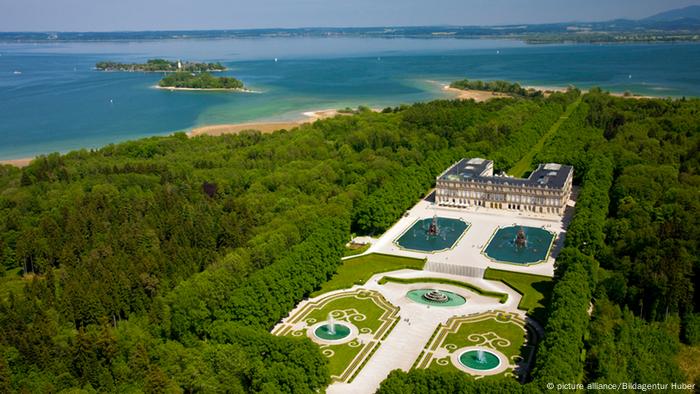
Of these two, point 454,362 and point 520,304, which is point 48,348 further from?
point 520,304

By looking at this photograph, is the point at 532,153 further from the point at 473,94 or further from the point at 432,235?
the point at 473,94

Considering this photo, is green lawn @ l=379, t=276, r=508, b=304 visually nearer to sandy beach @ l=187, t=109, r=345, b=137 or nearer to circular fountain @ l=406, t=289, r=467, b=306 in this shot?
circular fountain @ l=406, t=289, r=467, b=306

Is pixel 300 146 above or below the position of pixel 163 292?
above

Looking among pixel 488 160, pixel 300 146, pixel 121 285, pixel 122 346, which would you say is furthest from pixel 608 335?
pixel 300 146

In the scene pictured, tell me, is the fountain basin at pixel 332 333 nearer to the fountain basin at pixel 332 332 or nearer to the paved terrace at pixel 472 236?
the fountain basin at pixel 332 332

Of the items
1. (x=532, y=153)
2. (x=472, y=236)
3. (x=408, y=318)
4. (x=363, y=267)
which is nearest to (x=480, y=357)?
(x=408, y=318)

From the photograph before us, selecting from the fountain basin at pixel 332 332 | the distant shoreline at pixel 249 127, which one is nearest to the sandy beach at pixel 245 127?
the distant shoreline at pixel 249 127
